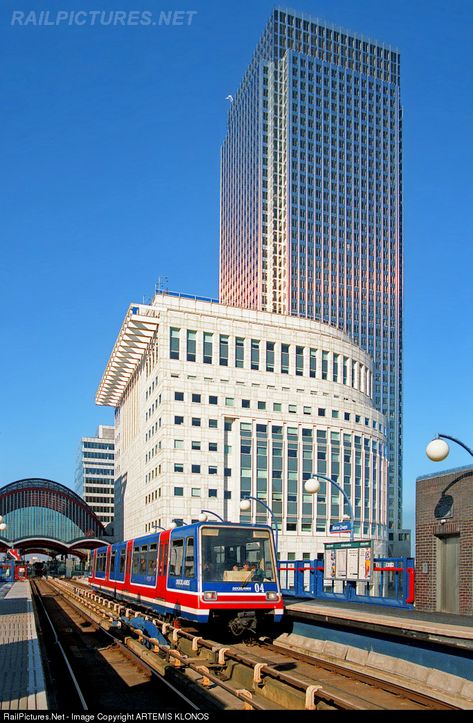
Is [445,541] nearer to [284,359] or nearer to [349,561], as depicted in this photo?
[349,561]

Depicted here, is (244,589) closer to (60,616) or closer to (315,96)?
(60,616)

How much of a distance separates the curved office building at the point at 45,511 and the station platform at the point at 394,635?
489ft

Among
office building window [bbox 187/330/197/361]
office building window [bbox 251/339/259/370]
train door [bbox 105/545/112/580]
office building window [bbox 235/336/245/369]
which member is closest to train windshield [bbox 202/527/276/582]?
train door [bbox 105/545/112/580]

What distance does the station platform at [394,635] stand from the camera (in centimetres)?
1678

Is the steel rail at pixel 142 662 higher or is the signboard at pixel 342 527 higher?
the signboard at pixel 342 527

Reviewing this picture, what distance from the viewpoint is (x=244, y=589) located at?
22.4m

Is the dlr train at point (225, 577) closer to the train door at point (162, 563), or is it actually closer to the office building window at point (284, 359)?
the train door at point (162, 563)

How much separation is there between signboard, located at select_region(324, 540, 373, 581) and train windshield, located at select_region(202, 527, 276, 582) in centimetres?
526

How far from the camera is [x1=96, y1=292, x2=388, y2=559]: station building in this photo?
76.0 m

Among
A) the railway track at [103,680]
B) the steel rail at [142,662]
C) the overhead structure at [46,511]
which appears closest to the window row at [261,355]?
the steel rail at [142,662]

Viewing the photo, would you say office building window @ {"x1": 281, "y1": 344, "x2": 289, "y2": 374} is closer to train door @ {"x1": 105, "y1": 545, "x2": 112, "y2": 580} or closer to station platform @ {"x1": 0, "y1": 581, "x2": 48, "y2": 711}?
train door @ {"x1": 105, "y1": 545, "x2": 112, "y2": 580}

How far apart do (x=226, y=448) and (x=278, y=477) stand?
602 cm

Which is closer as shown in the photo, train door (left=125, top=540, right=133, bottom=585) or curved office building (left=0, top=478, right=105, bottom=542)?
train door (left=125, top=540, right=133, bottom=585)

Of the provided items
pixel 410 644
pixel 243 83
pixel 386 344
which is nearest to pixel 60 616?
pixel 410 644
